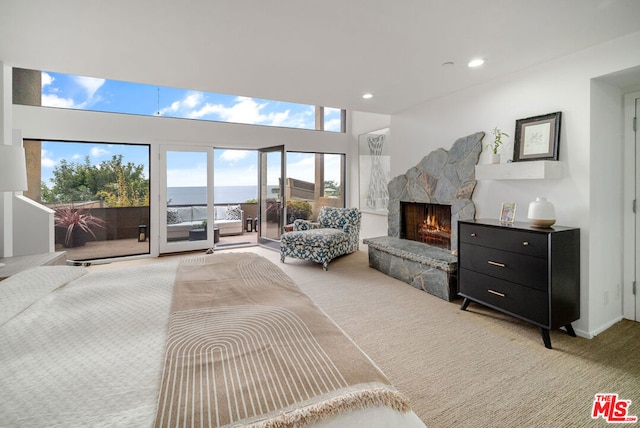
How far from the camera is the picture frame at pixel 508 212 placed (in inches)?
122

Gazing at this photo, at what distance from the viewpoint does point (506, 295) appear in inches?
107

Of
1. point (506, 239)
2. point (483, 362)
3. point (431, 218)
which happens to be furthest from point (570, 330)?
point (431, 218)

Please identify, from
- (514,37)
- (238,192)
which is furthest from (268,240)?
(514,37)

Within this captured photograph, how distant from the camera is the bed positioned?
770 mm

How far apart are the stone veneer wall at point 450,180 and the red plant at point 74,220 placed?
5097 millimetres

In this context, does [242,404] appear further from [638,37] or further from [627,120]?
[627,120]

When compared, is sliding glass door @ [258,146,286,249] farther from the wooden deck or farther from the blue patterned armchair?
the wooden deck

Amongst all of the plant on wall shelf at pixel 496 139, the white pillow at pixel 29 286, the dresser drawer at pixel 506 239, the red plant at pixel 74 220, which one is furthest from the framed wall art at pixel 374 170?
the red plant at pixel 74 220

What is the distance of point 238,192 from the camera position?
328 inches

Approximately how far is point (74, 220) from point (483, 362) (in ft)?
19.7

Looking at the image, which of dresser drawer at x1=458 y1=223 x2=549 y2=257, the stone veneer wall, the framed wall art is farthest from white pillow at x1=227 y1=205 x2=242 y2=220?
dresser drawer at x1=458 y1=223 x2=549 y2=257

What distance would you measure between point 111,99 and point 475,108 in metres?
5.52

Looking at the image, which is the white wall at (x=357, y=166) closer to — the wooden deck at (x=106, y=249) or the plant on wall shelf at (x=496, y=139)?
the plant on wall shelf at (x=496, y=139)

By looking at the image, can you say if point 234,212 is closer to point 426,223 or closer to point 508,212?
point 426,223
